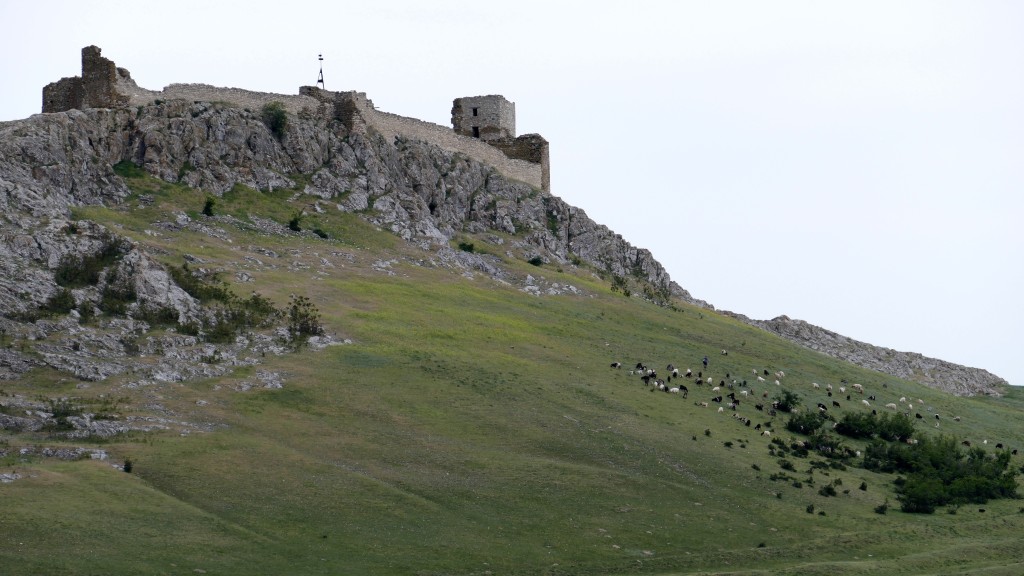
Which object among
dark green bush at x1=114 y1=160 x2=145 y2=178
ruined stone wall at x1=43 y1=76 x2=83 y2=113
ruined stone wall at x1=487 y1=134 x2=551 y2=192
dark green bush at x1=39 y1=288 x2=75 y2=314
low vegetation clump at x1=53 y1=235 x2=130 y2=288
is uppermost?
ruined stone wall at x1=487 y1=134 x2=551 y2=192

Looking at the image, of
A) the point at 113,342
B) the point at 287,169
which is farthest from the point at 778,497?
the point at 287,169

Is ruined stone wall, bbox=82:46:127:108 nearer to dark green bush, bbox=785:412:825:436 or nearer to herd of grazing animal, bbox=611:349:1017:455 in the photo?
herd of grazing animal, bbox=611:349:1017:455

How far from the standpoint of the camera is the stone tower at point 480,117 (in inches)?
4887

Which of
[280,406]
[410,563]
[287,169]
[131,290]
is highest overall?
[287,169]

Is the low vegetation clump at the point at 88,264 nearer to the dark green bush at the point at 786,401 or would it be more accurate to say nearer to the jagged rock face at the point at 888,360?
the dark green bush at the point at 786,401

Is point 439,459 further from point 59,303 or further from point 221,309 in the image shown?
point 59,303

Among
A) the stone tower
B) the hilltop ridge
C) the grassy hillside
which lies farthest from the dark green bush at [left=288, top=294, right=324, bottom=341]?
the stone tower

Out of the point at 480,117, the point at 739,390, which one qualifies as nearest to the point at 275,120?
the point at 480,117

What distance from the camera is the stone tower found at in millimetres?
124125

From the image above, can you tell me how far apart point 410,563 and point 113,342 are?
82.9 feet

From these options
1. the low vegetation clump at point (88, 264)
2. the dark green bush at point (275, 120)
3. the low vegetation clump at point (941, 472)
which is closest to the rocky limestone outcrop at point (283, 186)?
the dark green bush at point (275, 120)

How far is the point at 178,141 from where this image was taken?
9650 centimetres

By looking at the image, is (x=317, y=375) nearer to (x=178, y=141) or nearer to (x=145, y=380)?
(x=145, y=380)

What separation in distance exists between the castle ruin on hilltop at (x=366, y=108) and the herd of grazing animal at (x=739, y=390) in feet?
106
